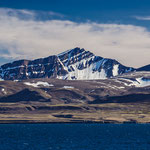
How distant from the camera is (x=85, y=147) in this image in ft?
392

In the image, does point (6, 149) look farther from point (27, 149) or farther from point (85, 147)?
point (85, 147)

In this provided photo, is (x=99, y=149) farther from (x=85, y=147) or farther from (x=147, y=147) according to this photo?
(x=147, y=147)

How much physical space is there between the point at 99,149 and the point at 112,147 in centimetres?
668

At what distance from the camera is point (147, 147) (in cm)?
12038

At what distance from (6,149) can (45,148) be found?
10.5 metres

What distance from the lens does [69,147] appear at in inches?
4673

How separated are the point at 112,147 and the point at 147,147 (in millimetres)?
9821

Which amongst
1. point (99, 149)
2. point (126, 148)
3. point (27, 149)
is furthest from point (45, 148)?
point (126, 148)

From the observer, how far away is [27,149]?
113875 mm

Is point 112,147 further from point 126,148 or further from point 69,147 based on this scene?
point 69,147

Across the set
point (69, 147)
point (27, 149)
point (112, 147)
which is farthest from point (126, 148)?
point (27, 149)

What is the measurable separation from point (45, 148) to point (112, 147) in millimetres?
18857

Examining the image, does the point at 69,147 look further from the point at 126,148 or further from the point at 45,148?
the point at 126,148

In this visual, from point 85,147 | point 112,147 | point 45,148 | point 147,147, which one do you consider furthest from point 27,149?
point 147,147
